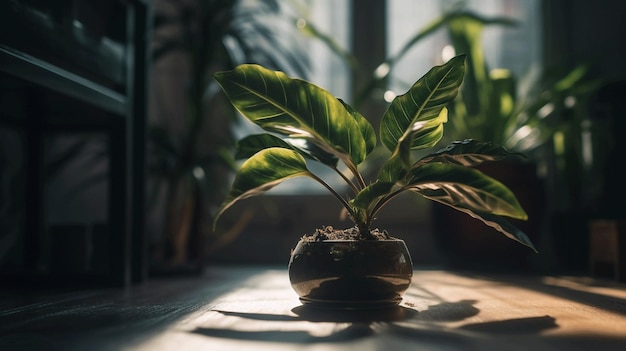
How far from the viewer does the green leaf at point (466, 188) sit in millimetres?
860

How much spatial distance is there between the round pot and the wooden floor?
1.1 inches

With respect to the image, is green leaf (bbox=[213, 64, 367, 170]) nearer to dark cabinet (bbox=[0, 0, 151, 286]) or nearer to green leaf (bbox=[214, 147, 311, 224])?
green leaf (bbox=[214, 147, 311, 224])

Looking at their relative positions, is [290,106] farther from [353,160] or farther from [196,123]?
[196,123]

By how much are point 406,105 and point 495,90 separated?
1.19 m

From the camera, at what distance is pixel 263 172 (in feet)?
3.22

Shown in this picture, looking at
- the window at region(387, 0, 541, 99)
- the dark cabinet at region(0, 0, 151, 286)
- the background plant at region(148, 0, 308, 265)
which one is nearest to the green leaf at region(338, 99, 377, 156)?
the dark cabinet at region(0, 0, 151, 286)

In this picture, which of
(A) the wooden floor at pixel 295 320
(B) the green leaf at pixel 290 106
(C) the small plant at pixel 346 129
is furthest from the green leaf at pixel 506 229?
(B) the green leaf at pixel 290 106

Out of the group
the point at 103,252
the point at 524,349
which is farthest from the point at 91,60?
the point at 524,349

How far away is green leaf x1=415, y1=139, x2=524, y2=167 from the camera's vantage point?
0.97 metres

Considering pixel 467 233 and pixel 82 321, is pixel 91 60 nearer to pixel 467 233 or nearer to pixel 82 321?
pixel 82 321

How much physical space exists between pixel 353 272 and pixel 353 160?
0.18 meters

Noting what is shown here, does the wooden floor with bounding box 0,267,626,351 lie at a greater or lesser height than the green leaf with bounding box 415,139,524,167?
lesser

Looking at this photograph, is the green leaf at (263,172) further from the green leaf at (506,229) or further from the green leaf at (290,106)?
the green leaf at (506,229)

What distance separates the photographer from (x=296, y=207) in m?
2.53
